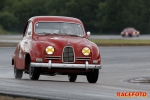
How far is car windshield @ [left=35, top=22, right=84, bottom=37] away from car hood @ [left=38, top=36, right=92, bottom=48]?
2.13ft

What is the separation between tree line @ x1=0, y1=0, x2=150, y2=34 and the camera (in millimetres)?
100438

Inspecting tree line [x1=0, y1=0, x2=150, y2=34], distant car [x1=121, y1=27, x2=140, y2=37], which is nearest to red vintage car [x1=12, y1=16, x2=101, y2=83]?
distant car [x1=121, y1=27, x2=140, y2=37]

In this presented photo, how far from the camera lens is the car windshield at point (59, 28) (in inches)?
658

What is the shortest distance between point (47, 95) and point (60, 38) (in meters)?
4.73

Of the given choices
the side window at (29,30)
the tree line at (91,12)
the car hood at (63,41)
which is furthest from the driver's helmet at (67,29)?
the tree line at (91,12)

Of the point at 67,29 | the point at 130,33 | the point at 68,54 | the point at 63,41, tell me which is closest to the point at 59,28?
the point at 67,29

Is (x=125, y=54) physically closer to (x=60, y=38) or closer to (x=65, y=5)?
(x=60, y=38)

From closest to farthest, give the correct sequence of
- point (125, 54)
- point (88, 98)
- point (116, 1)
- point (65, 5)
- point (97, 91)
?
point (88, 98), point (97, 91), point (125, 54), point (116, 1), point (65, 5)

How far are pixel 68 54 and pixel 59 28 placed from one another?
1621 millimetres

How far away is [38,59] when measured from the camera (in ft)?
50.5

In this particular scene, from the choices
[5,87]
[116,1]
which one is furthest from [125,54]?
[116,1]

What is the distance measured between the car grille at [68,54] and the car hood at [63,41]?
0.12 m

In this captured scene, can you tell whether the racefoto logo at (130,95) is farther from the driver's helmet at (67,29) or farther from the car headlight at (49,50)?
the driver's helmet at (67,29)

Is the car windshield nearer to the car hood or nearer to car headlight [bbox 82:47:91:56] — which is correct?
the car hood
